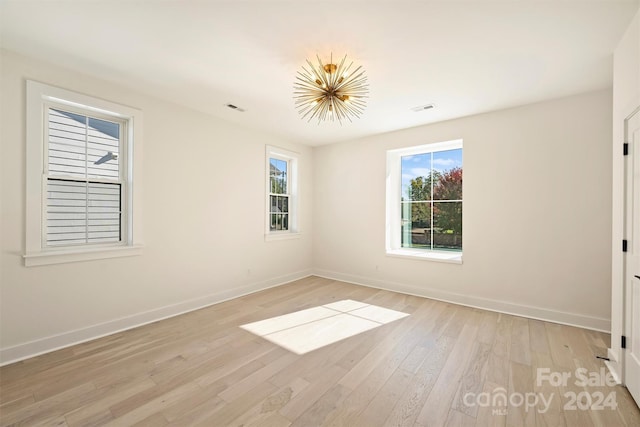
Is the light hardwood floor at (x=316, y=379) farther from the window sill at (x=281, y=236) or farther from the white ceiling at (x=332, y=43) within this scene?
the white ceiling at (x=332, y=43)

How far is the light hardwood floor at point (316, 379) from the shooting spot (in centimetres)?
176

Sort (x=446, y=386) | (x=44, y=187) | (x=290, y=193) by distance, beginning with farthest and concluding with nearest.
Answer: (x=290, y=193), (x=44, y=187), (x=446, y=386)

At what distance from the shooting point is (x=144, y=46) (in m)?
2.33

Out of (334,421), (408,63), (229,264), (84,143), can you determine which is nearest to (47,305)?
(84,143)

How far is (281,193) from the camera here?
208 inches

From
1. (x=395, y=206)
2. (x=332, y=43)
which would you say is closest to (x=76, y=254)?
(x=332, y=43)

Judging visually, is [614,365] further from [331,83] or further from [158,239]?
[158,239]

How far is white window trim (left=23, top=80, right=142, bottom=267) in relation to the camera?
2486 mm

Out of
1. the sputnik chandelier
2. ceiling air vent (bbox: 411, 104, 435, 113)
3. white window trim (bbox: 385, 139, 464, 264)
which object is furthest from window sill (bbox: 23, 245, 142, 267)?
ceiling air vent (bbox: 411, 104, 435, 113)

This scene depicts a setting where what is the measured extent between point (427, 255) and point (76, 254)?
4677 mm

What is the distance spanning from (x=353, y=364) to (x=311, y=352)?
435 mm

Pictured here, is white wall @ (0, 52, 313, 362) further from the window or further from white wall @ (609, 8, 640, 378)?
white wall @ (609, 8, 640, 378)

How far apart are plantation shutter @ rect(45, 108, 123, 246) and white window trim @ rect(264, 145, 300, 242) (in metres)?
2.19

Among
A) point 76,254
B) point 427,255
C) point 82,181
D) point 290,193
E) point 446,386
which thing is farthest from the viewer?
point 290,193
